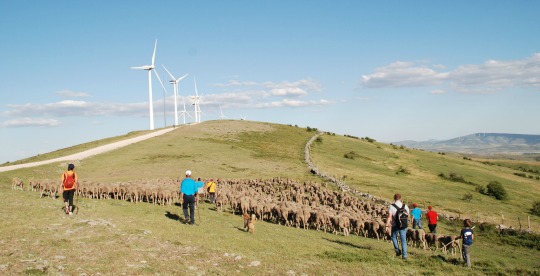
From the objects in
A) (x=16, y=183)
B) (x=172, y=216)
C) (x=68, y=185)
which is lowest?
(x=172, y=216)

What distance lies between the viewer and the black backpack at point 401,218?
1494 cm

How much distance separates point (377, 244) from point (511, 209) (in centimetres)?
3419

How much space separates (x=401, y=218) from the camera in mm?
15000

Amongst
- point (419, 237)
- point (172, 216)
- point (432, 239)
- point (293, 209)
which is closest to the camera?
point (432, 239)

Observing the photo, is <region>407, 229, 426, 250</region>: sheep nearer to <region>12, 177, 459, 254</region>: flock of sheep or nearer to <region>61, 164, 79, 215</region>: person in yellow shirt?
<region>12, 177, 459, 254</region>: flock of sheep

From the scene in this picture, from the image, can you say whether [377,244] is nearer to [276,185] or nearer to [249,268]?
[249,268]

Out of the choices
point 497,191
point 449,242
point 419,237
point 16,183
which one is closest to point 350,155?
point 497,191

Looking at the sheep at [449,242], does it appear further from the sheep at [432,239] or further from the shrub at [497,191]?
the shrub at [497,191]

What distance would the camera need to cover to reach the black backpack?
14.9m

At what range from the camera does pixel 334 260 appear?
14.5 metres

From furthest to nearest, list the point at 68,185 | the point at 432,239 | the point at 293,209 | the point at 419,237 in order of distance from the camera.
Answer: the point at 293,209 < the point at 419,237 < the point at 432,239 < the point at 68,185

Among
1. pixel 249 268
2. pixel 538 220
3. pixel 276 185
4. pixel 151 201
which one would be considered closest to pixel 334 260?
pixel 249 268

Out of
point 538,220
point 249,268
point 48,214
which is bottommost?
point 538,220

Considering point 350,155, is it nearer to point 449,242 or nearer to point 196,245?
point 449,242
